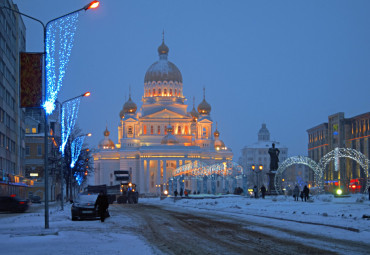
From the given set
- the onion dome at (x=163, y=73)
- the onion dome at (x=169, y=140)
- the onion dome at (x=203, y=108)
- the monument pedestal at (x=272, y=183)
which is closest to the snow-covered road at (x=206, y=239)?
the monument pedestal at (x=272, y=183)

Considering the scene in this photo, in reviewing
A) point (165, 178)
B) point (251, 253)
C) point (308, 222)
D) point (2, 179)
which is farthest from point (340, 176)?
point (251, 253)

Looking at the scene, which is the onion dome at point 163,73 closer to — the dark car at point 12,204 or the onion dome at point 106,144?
the onion dome at point 106,144

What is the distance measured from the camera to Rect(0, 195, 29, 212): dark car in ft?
147

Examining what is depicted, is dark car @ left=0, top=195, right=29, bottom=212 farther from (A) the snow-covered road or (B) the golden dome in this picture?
(B) the golden dome

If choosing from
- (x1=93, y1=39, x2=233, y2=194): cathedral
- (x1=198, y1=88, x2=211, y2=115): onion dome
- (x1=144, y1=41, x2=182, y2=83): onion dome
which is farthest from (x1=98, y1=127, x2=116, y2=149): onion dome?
(x1=198, y1=88, x2=211, y2=115): onion dome

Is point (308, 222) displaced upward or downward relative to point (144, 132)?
downward

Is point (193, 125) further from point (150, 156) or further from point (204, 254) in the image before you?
point (204, 254)

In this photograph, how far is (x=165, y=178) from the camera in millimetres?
139625

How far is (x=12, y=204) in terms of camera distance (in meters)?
45.1

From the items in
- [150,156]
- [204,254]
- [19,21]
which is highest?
[19,21]

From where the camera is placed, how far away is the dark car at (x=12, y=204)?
44.9 m

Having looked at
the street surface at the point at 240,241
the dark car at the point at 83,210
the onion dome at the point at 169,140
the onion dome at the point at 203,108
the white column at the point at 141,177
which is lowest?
the street surface at the point at 240,241

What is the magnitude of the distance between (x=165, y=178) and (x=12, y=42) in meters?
77.4

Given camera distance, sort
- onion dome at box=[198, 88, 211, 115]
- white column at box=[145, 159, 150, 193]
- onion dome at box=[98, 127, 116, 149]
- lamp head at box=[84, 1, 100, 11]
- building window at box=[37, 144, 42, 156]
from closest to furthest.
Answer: lamp head at box=[84, 1, 100, 11] → building window at box=[37, 144, 42, 156] → white column at box=[145, 159, 150, 193] → onion dome at box=[198, 88, 211, 115] → onion dome at box=[98, 127, 116, 149]
